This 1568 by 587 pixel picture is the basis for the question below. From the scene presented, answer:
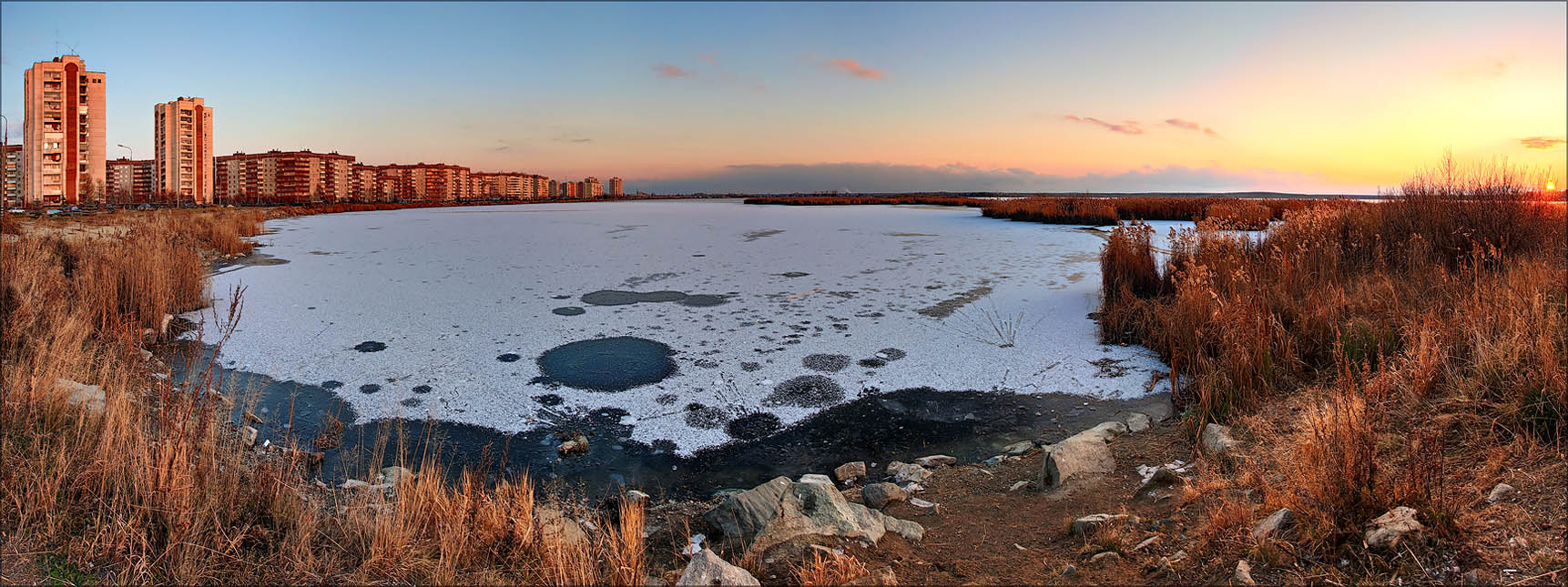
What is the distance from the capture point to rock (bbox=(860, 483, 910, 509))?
2908 mm

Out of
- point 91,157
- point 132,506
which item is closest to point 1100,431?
point 132,506

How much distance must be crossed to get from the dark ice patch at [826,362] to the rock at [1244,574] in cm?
304

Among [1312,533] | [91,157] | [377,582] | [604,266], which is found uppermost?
[91,157]

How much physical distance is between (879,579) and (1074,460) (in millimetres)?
1276

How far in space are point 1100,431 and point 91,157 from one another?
78092 mm

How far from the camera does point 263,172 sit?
123m

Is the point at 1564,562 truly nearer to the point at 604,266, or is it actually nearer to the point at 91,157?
the point at 604,266

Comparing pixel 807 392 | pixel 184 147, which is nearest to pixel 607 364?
pixel 807 392

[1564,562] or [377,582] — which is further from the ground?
[1564,562]

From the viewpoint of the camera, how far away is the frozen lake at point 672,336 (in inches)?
171

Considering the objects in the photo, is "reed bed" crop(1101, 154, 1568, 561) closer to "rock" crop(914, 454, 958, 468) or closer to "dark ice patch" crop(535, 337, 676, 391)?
"rock" crop(914, 454, 958, 468)

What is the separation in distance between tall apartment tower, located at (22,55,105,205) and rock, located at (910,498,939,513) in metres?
66.3

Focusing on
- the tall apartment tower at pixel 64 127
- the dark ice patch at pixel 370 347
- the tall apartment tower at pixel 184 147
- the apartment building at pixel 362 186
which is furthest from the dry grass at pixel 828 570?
the apartment building at pixel 362 186

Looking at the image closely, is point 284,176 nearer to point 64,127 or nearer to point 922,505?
point 64,127
